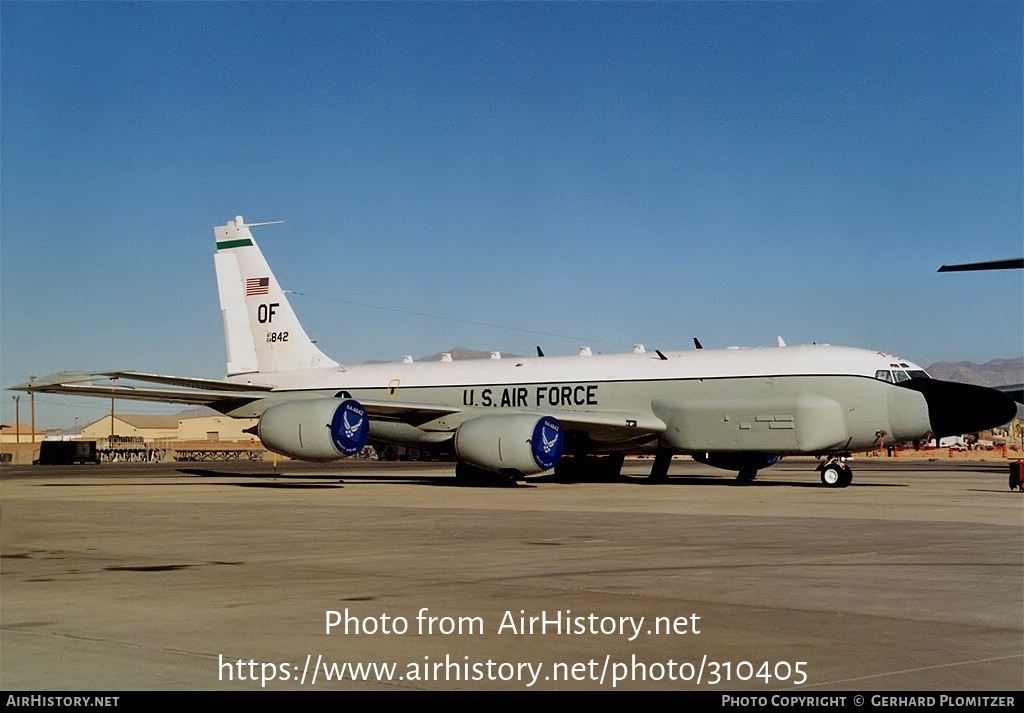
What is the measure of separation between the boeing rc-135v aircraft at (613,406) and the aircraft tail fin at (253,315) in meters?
1.73

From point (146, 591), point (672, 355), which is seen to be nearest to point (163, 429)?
point (672, 355)

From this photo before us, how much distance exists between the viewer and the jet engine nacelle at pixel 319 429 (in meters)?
33.2

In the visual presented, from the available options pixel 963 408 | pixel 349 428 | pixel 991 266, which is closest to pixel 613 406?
pixel 349 428

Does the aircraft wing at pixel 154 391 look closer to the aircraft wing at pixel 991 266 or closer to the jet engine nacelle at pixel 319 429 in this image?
the jet engine nacelle at pixel 319 429

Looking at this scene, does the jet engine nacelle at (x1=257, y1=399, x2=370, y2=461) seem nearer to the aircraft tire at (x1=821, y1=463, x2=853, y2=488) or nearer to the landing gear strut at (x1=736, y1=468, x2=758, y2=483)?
the landing gear strut at (x1=736, y1=468, x2=758, y2=483)

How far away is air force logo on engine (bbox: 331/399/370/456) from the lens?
33156 millimetres

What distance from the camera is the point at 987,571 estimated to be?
43.2ft

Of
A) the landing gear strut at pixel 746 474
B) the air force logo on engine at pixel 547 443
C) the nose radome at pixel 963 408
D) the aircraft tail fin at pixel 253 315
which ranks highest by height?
the aircraft tail fin at pixel 253 315

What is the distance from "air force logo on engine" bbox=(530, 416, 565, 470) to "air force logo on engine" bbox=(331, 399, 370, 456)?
482cm

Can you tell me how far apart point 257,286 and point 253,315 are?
3.81 ft

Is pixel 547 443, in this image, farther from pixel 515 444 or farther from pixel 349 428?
pixel 349 428

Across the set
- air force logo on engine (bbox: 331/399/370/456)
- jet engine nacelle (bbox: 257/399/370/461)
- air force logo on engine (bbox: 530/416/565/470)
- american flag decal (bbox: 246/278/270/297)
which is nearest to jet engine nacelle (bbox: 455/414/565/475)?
air force logo on engine (bbox: 530/416/565/470)

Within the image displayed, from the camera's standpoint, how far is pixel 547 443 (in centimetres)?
3384

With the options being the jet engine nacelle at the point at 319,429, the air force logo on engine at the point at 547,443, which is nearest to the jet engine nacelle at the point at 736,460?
the air force logo on engine at the point at 547,443
